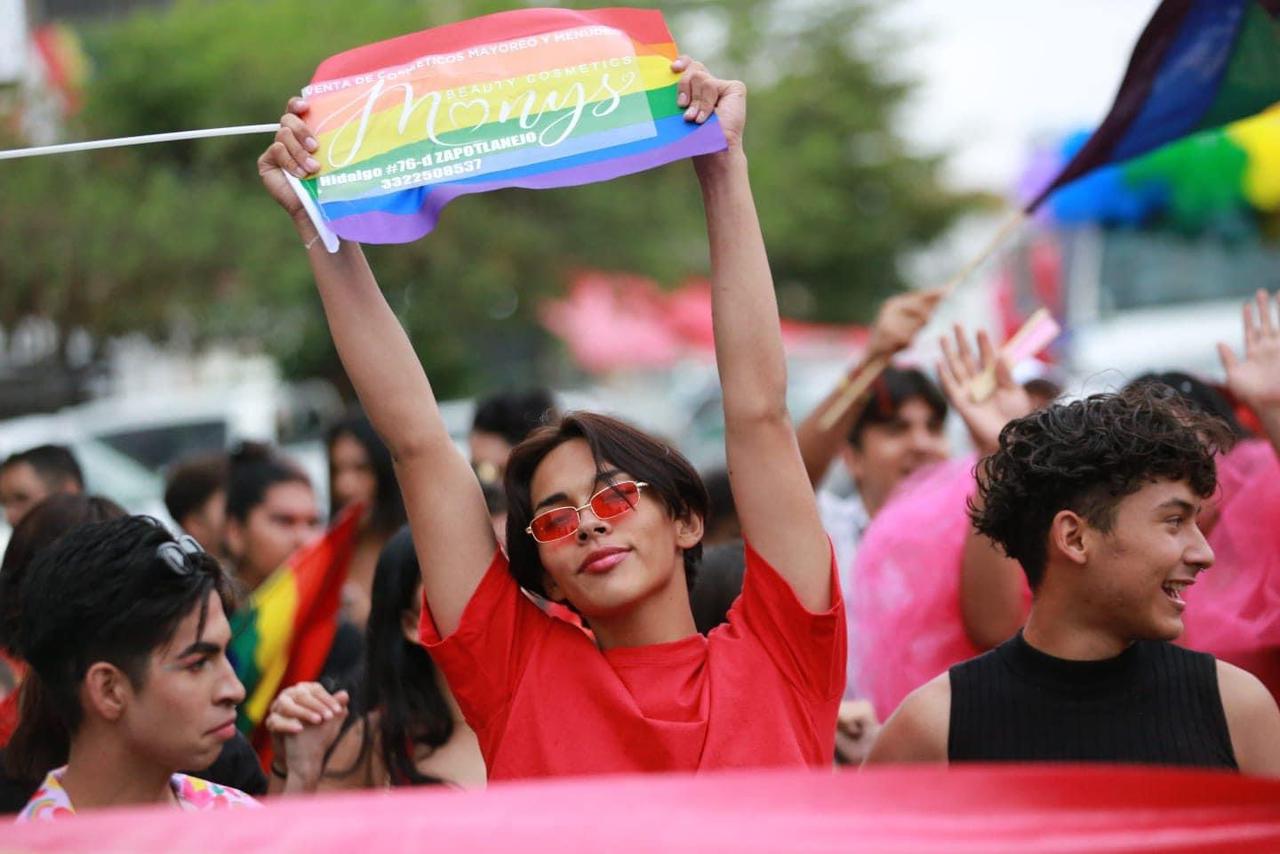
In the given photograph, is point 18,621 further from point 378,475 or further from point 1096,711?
point 378,475

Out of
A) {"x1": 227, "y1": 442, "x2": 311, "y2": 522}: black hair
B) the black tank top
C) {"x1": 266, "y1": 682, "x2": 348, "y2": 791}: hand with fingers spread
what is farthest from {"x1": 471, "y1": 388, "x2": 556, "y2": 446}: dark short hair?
the black tank top

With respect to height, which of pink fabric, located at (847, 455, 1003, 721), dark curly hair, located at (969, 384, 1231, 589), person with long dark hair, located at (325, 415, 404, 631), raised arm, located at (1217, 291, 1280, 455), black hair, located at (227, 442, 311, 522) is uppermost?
dark curly hair, located at (969, 384, 1231, 589)

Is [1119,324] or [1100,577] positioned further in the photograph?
[1119,324]

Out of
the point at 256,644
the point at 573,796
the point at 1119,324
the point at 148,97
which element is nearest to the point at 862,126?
the point at 148,97

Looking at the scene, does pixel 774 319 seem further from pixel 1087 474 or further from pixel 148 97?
pixel 148 97

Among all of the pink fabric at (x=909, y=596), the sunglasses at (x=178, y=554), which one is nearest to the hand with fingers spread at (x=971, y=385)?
the pink fabric at (x=909, y=596)

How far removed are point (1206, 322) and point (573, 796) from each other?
14.2m

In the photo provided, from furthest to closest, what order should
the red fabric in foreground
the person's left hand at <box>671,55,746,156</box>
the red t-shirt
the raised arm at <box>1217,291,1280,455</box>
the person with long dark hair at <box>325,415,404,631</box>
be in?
1. the person with long dark hair at <box>325,415,404,631</box>
2. the raised arm at <box>1217,291,1280,455</box>
3. the person's left hand at <box>671,55,746,156</box>
4. the red t-shirt
5. the red fabric in foreground

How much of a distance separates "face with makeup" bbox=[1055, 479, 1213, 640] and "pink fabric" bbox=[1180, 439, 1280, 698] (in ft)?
2.60

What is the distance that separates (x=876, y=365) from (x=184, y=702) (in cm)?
265

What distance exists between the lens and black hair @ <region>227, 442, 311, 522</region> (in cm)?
657

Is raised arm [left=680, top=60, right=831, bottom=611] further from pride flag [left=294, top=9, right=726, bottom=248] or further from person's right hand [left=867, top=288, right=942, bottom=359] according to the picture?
person's right hand [left=867, top=288, right=942, bottom=359]

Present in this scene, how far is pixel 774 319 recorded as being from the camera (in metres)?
3.32

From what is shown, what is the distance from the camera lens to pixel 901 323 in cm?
527
